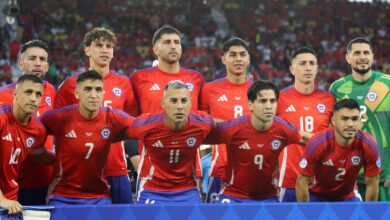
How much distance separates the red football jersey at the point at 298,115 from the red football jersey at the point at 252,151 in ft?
1.57

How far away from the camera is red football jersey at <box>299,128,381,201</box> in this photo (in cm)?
544

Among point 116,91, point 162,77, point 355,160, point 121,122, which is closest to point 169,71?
point 162,77

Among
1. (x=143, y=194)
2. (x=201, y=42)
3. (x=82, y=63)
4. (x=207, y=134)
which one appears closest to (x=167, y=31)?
(x=207, y=134)

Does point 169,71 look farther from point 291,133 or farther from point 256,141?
point 291,133

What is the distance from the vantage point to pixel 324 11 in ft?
85.9

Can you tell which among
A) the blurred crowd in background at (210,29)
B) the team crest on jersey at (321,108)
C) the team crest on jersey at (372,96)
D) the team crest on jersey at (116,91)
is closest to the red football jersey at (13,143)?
the team crest on jersey at (116,91)

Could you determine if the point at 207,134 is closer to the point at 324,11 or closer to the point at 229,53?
the point at 229,53

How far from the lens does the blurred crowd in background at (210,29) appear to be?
21156 mm

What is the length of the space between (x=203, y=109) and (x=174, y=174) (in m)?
0.94

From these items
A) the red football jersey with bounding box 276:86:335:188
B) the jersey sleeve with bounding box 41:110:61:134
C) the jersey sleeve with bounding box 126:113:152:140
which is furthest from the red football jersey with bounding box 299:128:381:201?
the jersey sleeve with bounding box 41:110:61:134

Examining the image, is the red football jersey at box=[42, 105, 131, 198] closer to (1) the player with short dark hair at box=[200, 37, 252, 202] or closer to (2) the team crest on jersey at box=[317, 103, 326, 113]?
(1) the player with short dark hair at box=[200, 37, 252, 202]

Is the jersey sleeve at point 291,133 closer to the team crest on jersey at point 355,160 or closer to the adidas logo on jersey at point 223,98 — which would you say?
the team crest on jersey at point 355,160

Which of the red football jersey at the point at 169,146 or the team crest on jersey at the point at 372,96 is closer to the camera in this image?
the red football jersey at the point at 169,146

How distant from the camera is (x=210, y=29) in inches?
974
